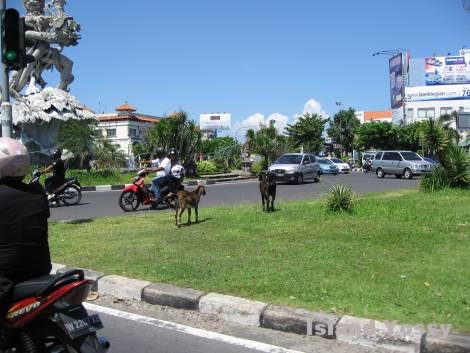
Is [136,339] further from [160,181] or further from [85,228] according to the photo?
[160,181]

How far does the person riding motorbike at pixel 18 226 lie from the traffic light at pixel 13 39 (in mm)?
5945

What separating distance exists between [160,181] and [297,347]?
10.3 meters

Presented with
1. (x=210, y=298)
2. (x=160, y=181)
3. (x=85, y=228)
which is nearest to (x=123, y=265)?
(x=210, y=298)

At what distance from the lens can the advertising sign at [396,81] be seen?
79.8 metres

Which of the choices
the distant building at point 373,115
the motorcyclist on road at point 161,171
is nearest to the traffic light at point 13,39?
the motorcyclist on road at point 161,171

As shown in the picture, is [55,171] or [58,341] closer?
[58,341]

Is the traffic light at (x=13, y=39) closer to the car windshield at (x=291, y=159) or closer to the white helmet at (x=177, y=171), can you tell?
the white helmet at (x=177, y=171)

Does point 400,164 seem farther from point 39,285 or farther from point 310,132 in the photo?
point 310,132

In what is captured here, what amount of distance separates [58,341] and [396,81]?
84.4 m

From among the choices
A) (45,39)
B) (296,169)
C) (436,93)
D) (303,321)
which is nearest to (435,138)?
(296,169)

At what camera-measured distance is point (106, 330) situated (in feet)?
16.4

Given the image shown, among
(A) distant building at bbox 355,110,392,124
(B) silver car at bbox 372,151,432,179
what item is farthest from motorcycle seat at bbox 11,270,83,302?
(A) distant building at bbox 355,110,392,124

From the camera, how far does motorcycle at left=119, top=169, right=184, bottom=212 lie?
14250mm

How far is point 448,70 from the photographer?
86312 mm
